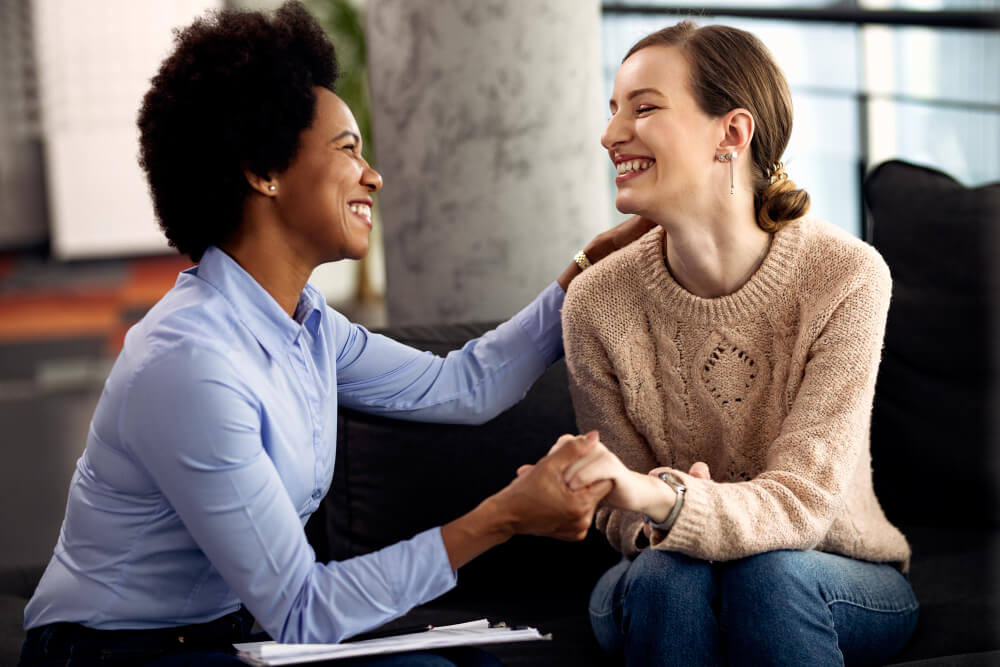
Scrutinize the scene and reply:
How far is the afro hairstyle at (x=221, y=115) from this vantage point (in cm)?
134

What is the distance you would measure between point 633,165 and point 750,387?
39cm

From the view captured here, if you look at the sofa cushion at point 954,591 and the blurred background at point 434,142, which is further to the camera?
the blurred background at point 434,142

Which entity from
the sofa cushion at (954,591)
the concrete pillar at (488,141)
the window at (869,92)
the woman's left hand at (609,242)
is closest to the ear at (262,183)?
the woman's left hand at (609,242)

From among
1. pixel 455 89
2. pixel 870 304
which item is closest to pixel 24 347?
pixel 455 89

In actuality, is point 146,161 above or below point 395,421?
above

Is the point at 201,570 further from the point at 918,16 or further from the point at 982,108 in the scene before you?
the point at 982,108

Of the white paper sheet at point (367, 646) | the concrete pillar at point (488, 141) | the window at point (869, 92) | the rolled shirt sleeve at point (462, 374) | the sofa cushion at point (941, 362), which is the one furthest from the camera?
the window at point (869, 92)

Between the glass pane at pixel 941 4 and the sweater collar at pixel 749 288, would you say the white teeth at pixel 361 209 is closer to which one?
the sweater collar at pixel 749 288

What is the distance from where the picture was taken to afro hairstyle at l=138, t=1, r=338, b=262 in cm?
134

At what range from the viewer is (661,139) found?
4.97 feet

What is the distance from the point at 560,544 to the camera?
1878 millimetres

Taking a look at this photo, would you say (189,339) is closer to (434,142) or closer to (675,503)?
(675,503)

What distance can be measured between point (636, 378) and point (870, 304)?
37 cm

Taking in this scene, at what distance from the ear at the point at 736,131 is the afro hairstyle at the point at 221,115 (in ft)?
2.02
